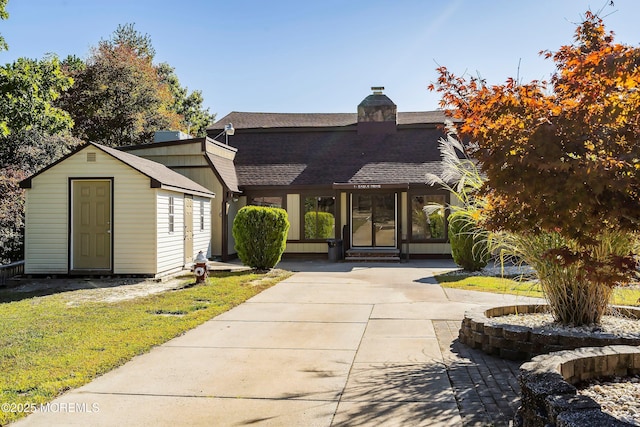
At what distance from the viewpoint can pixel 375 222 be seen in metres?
20.0

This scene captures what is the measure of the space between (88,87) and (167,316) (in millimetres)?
25583

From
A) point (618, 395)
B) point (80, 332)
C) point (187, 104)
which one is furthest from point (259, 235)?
point (187, 104)

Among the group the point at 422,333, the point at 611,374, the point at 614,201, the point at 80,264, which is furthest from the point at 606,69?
the point at 80,264

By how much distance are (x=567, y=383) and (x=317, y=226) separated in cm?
1645

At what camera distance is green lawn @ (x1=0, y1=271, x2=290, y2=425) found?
480cm

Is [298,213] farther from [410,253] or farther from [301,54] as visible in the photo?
[301,54]

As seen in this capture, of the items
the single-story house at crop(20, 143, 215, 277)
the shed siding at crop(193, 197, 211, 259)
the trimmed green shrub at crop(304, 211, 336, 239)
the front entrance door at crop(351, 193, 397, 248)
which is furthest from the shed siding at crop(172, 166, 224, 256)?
the single-story house at crop(20, 143, 215, 277)

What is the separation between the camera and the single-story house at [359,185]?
63.1 feet

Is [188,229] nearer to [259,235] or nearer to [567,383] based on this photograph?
[259,235]

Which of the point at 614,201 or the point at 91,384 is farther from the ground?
the point at 614,201

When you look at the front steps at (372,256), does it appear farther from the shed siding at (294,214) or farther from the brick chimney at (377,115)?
the brick chimney at (377,115)

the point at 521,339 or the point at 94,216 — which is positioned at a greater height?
the point at 94,216

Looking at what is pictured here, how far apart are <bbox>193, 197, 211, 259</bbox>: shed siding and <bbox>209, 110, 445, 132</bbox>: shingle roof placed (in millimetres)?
6732

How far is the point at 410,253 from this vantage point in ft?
63.0
